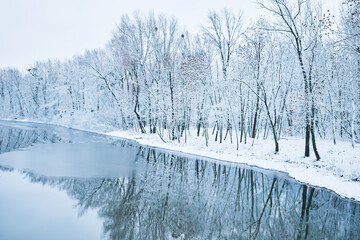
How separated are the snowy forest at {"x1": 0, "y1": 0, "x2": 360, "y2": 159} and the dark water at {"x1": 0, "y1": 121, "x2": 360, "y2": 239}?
19.9ft

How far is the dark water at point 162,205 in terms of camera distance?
25.4ft

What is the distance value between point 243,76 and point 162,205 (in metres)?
17.0

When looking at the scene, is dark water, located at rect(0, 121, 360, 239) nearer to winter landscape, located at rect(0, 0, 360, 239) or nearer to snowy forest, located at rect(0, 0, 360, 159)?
winter landscape, located at rect(0, 0, 360, 239)

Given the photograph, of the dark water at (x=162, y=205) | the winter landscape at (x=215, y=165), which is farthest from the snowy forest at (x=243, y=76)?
the dark water at (x=162, y=205)

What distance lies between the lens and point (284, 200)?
35.3 feet

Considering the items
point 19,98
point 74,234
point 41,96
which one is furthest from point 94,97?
point 74,234

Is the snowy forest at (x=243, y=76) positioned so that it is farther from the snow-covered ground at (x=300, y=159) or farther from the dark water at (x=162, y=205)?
the dark water at (x=162, y=205)

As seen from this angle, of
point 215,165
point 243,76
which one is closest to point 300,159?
point 215,165

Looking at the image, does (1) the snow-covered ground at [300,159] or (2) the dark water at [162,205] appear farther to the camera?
(1) the snow-covered ground at [300,159]

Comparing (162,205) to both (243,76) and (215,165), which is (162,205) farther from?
(243,76)

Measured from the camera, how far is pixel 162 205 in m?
9.80

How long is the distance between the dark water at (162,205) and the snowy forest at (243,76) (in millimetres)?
6059

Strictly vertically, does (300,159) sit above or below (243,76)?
below

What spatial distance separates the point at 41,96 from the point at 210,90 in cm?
6231
